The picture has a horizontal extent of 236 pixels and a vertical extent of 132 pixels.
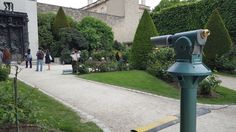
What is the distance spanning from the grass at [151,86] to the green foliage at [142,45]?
7.84 feet

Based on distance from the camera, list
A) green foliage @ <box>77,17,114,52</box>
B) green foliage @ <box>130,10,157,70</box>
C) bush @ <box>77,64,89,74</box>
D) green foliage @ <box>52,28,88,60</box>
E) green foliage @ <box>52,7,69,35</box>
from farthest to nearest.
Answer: green foliage @ <box>77,17,114,52</box> < green foliage @ <box>52,7,69,35</box> < green foliage @ <box>52,28,88,60</box> < green foliage @ <box>130,10,157,70</box> < bush @ <box>77,64,89,74</box>

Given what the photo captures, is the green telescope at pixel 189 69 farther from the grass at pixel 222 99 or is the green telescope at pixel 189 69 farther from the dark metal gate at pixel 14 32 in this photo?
the dark metal gate at pixel 14 32

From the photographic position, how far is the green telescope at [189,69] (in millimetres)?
2178

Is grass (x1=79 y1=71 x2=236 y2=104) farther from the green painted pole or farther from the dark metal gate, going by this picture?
the dark metal gate

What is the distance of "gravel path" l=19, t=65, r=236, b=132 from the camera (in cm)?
649

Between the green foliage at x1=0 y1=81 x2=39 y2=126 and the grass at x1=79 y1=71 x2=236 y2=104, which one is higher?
the green foliage at x1=0 y1=81 x2=39 y2=126

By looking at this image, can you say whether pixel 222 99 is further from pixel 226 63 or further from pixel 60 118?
pixel 226 63

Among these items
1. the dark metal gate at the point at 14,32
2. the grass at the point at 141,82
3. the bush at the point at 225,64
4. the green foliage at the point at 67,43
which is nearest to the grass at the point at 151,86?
the grass at the point at 141,82

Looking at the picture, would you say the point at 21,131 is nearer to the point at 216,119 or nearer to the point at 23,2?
the point at 216,119

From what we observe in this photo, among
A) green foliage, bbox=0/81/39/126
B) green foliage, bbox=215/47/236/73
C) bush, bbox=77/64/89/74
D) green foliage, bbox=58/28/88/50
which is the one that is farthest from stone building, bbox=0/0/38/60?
green foliage, bbox=0/81/39/126

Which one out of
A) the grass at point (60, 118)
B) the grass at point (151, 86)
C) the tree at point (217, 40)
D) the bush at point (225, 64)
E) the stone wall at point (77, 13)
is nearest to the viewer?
the grass at point (60, 118)

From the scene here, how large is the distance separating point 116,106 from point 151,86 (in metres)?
4.49

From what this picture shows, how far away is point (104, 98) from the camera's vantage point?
30.6ft

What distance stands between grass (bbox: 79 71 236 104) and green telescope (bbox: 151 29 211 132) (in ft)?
26.3
